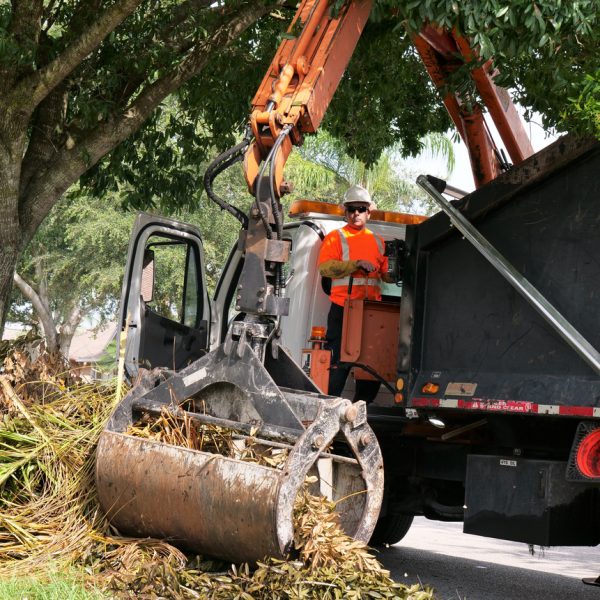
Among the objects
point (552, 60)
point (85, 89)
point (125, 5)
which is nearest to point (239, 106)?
point (85, 89)

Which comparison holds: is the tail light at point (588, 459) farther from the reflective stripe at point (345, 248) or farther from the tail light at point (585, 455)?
the reflective stripe at point (345, 248)

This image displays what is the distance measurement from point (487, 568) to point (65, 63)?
5.10m

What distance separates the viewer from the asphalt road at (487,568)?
22.6 ft

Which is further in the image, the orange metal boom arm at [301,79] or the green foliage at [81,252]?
the green foliage at [81,252]

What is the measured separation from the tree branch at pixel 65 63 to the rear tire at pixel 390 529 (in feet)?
13.9

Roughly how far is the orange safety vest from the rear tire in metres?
1.77

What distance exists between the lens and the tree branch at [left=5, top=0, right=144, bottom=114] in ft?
26.5

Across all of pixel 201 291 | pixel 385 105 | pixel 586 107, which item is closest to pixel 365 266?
pixel 586 107

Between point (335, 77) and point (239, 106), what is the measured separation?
4874mm

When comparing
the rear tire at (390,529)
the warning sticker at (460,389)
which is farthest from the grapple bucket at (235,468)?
the rear tire at (390,529)

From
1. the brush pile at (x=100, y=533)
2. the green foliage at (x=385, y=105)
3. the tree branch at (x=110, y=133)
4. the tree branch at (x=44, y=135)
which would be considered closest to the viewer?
the brush pile at (x=100, y=533)

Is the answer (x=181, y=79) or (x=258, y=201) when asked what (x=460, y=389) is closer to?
(x=258, y=201)

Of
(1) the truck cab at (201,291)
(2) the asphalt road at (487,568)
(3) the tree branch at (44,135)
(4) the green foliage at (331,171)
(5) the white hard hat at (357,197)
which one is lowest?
(2) the asphalt road at (487,568)

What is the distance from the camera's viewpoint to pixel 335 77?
557cm
